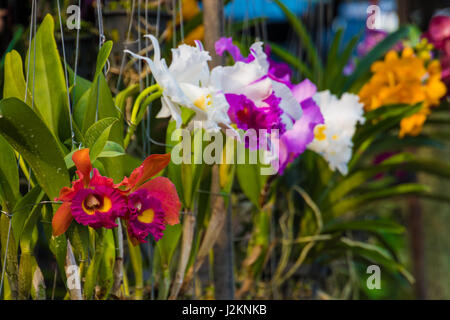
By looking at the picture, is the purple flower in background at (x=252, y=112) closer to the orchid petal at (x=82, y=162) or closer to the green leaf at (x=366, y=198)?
the orchid petal at (x=82, y=162)

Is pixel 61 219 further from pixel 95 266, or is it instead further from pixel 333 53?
pixel 333 53

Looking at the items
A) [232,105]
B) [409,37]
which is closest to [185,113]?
[232,105]

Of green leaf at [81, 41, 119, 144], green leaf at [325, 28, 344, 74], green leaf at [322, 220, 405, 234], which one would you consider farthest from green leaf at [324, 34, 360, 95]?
green leaf at [81, 41, 119, 144]

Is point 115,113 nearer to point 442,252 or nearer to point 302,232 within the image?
point 302,232

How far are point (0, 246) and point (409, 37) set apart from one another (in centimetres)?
103

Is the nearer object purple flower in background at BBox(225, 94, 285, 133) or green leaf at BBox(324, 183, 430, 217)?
purple flower in background at BBox(225, 94, 285, 133)

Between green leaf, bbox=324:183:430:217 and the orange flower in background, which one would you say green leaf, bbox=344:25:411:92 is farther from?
green leaf, bbox=324:183:430:217

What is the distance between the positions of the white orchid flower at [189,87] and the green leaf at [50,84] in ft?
0.33

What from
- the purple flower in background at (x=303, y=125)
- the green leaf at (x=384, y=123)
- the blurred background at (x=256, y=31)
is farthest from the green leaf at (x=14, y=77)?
the green leaf at (x=384, y=123)

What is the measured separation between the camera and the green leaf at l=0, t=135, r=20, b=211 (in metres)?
0.55

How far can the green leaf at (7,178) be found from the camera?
0.55 metres

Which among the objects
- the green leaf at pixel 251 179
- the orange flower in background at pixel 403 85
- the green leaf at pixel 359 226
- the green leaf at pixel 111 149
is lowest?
the green leaf at pixel 359 226

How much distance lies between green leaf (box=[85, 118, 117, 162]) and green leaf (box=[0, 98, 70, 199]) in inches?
1.1
